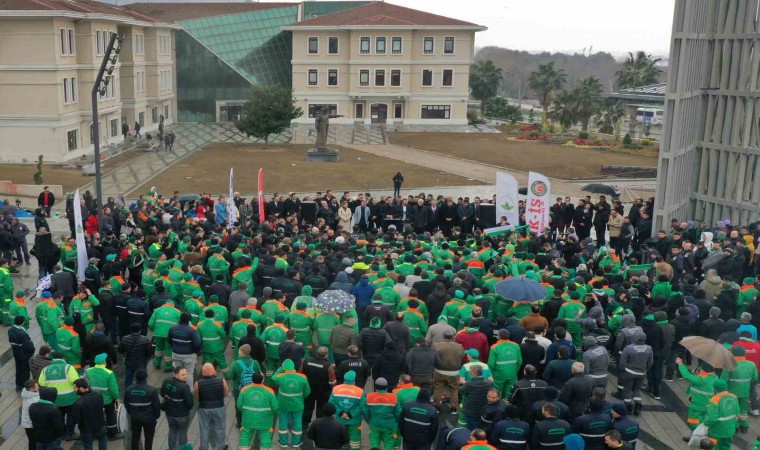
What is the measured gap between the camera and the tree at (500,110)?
71938 mm

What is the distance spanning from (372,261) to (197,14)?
60.8 m

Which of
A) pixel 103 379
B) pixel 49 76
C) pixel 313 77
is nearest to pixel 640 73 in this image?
pixel 313 77

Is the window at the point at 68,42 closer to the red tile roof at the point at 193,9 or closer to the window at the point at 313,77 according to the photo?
the window at the point at 313,77

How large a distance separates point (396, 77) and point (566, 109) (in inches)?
571

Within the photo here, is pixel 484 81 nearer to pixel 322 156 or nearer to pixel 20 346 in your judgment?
pixel 322 156

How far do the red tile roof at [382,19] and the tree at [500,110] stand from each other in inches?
517

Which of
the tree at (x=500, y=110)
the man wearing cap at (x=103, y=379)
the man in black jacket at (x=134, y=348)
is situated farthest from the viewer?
the tree at (x=500, y=110)

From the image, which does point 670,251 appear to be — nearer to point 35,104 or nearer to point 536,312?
point 536,312

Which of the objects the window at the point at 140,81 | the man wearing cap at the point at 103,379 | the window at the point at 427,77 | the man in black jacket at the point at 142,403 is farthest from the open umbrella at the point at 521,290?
the window at the point at 427,77

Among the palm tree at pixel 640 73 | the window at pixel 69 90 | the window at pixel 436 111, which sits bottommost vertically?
the window at pixel 436 111

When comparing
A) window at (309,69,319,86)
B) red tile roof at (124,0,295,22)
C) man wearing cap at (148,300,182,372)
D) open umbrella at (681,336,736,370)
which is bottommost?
man wearing cap at (148,300,182,372)

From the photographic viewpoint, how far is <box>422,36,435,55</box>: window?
203 feet

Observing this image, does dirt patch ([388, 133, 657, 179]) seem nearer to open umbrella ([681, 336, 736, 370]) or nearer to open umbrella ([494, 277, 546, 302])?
open umbrella ([494, 277, 546, 302])

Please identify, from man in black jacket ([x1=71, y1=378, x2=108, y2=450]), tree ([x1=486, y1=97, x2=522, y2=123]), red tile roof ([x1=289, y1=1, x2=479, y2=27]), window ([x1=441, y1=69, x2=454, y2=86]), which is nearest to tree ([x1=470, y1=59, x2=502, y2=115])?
tree ([x1=486, y1=97, x2=522, y2=123])
